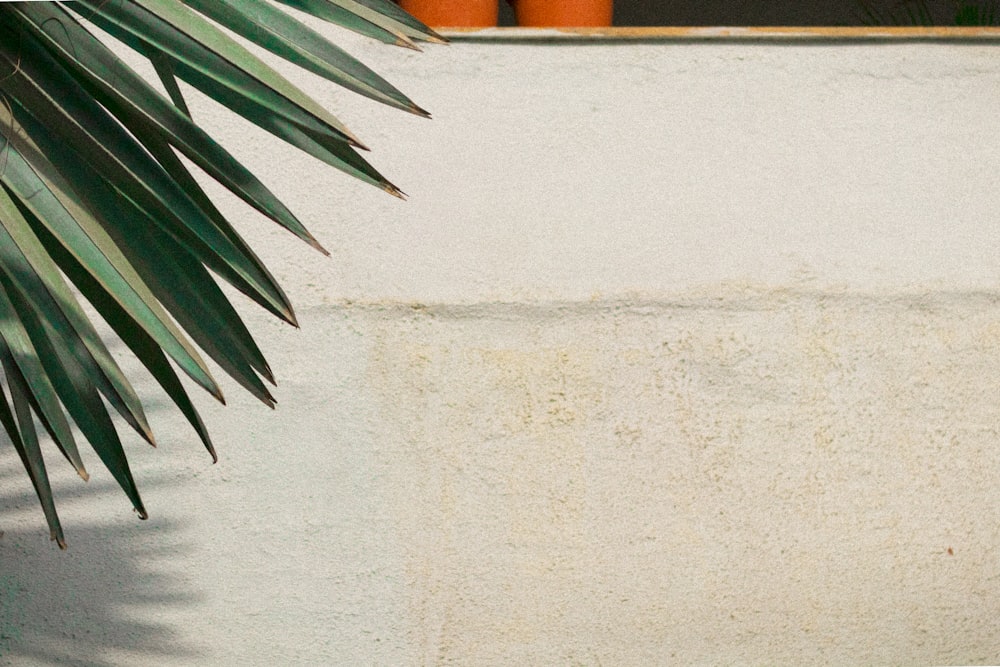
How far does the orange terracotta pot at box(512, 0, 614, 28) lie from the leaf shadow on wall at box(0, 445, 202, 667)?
52.9 inches

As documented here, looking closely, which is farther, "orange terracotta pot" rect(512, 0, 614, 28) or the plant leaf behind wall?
"orange terracotta pot" rect(512, 0, 614, 28)

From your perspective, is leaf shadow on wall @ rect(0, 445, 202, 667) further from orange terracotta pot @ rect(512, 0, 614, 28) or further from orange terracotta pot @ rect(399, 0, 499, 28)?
orange terracotta pot @ rect(512, 0, 614, 28)

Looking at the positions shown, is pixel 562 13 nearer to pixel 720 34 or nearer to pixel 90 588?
pixel 720 34

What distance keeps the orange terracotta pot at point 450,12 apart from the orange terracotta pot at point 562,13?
4.7 inches

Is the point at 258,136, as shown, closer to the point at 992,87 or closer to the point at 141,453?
the point at 141,453

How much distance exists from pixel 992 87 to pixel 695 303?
807mm

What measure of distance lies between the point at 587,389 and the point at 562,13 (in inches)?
34.0

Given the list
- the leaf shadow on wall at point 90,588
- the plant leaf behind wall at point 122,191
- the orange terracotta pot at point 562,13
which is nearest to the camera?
the plant leaf behind wall at point 122,191

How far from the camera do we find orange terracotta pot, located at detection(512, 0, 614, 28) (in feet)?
7.45

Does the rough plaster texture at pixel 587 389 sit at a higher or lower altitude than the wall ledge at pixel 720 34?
lower

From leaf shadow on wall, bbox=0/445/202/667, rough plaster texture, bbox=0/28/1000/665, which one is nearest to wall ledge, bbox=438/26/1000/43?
rough plaster texture, bbox=0/28/1000/665

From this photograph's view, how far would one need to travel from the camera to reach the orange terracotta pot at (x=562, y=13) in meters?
2.27

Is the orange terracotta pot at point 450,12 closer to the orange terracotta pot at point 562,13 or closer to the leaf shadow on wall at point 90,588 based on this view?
the orange terracotta pot at point 562,13

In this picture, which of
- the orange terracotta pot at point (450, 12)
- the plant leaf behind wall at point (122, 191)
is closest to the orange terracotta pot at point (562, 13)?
the orange terracotta pot at point (450, 12)
